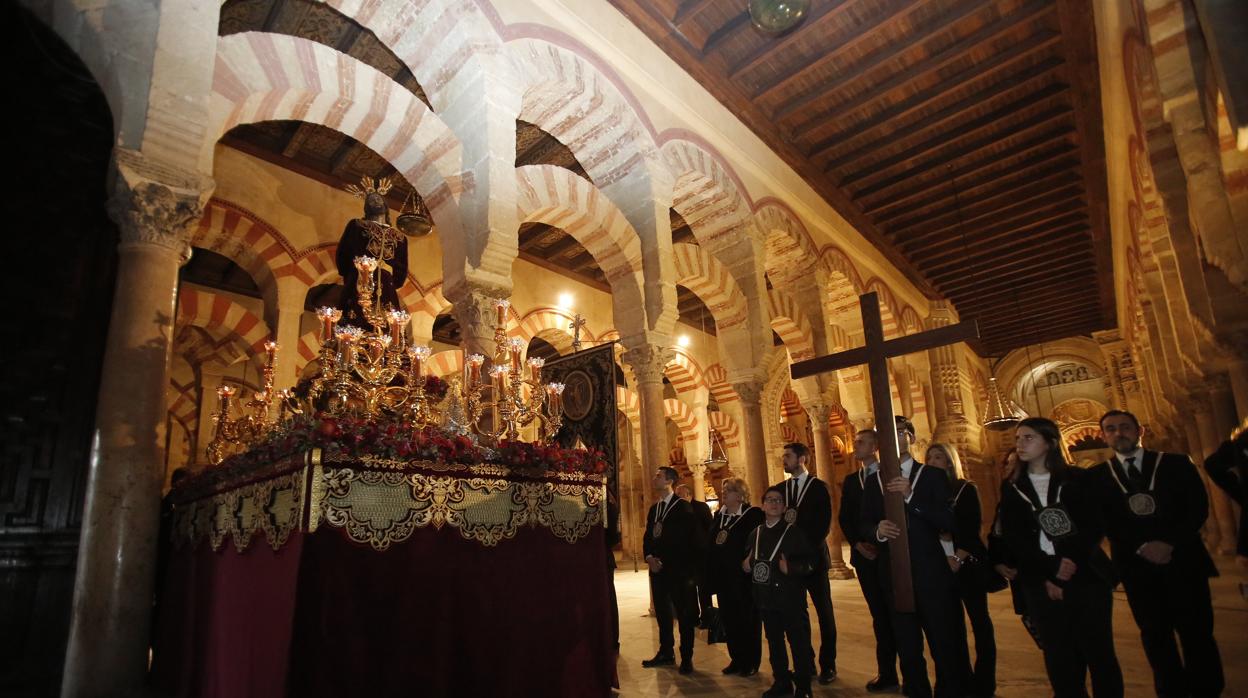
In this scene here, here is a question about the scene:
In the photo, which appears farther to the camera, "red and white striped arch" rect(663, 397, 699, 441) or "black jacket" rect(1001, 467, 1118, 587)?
"red and white striped arch" rect(663, 397, 699, 441)

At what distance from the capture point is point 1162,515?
112 inches

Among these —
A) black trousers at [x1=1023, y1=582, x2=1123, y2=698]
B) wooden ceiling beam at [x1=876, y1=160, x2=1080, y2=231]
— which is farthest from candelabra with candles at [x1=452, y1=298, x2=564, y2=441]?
wooden ceiling beam at [x1=876, y1=160, x2=1080, y2=231]

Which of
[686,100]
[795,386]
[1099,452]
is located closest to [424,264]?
[686,100]

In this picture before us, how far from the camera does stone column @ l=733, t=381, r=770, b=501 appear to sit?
7.64 m

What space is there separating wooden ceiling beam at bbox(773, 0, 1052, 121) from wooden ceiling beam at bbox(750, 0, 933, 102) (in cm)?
1

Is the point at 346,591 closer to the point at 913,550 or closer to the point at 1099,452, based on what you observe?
the point at 913,550

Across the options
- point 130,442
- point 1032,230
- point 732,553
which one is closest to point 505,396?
point 732,553

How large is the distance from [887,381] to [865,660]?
1.79 m

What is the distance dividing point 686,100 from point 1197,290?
4968 millimetres

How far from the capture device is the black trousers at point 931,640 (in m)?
2.90

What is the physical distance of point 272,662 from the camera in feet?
7.32

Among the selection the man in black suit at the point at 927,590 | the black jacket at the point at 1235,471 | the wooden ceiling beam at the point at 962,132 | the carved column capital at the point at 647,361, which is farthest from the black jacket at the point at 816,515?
the wooden ceiling beam at the point at 962,132

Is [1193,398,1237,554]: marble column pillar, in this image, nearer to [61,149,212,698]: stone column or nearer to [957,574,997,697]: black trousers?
[957,574,997,697]: black trousers

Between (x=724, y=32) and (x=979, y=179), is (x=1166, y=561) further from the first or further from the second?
(x=979, y=179)
